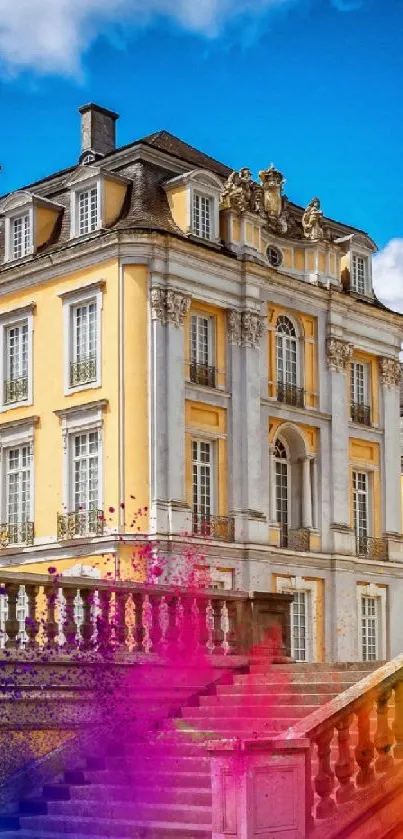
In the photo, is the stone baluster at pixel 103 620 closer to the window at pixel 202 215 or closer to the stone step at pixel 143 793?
the stone step at pixel 143 793

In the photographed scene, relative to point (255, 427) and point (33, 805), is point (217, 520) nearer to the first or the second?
point (255, 427)

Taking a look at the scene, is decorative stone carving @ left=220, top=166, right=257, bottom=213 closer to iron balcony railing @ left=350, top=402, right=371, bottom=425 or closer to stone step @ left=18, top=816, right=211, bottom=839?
iron balcony railing @ left=350, top=402, right=371, bottom=425

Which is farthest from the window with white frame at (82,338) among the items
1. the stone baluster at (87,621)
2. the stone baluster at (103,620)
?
the stone baluster at (87,621)

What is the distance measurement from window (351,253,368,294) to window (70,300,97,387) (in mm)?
8234

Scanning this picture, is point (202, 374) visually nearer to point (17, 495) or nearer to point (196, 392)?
point (196, 392)

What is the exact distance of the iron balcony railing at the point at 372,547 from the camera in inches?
1436

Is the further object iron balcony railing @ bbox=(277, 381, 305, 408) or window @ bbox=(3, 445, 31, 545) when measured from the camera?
iron balcony railing @ bbox=(277, 381, 305, 408)

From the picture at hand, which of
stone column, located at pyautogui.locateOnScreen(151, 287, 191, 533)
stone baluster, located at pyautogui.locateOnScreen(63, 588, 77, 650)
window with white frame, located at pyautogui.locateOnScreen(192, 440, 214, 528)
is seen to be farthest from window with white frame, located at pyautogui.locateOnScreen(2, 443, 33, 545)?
stone baluster, located at pyautogui.locateOnScreen(63, 588, 77, 650)

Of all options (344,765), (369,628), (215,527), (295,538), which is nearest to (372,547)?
(369,628)

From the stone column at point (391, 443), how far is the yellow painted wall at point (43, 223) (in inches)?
373

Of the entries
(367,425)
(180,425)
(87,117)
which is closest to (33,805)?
(180,425)

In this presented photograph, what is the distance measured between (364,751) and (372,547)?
2500 centimetres

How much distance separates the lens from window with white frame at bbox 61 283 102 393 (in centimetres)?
3216

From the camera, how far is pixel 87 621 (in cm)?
1669
